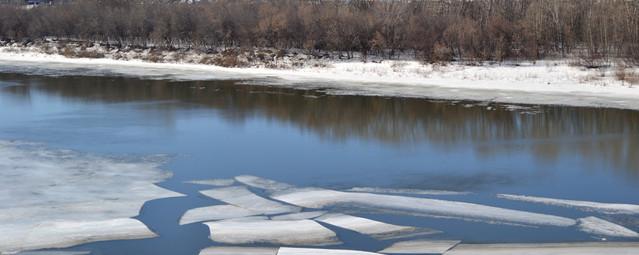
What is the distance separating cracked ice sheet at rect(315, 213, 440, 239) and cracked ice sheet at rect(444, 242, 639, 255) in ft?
2.35

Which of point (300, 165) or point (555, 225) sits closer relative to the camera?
point (555, 225)

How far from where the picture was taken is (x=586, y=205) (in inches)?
400

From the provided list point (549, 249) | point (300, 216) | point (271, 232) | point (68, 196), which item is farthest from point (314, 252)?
point (68, 196)

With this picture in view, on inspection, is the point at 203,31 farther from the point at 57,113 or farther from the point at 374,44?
the point at 57,113

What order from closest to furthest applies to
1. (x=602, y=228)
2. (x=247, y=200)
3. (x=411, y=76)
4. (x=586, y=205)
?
1. (x=602, y=228)
2. (x=586, y=205)
3. (x=247, y=200)
4. (x=411, y=76)

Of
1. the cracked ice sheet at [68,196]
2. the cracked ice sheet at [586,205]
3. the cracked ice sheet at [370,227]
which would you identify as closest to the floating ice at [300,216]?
the cracked ice sheet at [370,227]

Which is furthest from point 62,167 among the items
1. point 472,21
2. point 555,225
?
point 472,21

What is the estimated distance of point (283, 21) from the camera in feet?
124

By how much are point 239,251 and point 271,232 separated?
71 centimetres

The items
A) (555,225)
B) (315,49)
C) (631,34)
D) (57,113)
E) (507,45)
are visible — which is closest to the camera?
(555,225)

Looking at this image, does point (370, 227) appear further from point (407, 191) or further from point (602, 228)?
point (602, 228)

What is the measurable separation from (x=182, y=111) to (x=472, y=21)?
16807 mm

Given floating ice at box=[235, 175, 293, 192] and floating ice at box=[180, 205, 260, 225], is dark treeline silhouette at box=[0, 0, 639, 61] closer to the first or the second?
floating ice at box=[235, 175, 293, 192]

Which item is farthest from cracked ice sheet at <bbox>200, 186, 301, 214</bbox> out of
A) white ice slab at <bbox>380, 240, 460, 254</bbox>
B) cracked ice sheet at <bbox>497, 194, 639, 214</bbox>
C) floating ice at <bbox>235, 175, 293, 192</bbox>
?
cracked ice sheet at <bbox>497, 194, 639, 214</bbox>
